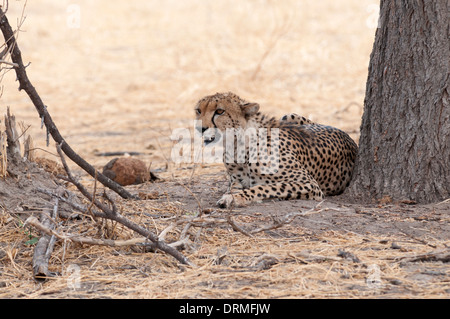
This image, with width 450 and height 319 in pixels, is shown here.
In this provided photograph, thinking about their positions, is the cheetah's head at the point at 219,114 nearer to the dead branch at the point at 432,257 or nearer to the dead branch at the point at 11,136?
the dead branch at the point at 11,136

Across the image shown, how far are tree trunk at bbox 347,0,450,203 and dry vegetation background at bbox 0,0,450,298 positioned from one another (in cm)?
89

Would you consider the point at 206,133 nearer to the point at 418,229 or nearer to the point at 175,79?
the point at 418,229

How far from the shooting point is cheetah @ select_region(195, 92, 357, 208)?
4.66 m

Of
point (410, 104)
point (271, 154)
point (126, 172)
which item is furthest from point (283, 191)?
point (126, 172)

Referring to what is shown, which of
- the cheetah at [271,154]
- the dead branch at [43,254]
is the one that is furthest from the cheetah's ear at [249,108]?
the dead branch at [43,254]

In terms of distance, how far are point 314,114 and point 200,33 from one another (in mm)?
4947

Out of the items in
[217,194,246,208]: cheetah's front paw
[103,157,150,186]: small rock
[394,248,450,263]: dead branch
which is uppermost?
[103,157,150,186]: small rock

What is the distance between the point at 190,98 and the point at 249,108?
4.71 meters

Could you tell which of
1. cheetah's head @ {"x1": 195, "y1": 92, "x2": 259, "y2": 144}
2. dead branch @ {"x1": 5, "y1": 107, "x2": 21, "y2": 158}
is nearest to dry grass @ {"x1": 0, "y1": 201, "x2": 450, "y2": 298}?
dead branch @ {"x1": 5, "y1": 107, "x2": 21, "y2": 158}

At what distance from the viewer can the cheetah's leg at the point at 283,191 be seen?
178 inches

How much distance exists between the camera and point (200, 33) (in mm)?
12773

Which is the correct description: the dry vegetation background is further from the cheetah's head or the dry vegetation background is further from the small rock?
the cheetah's head

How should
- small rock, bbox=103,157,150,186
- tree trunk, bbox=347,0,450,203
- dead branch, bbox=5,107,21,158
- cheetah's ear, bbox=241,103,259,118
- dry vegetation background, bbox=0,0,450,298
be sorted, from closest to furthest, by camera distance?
dry vegetation background, bbox=0,0,450,298 < tree trunk, bbox=347,0,450,203 < dead branch, bbox=5,107,21,158 < cheetah's ear, bbox=241,103,259,118 < small rock, bbox=103,157,150,186

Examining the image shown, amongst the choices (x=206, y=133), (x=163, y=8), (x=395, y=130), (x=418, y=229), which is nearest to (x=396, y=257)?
(x=418, y=229)
